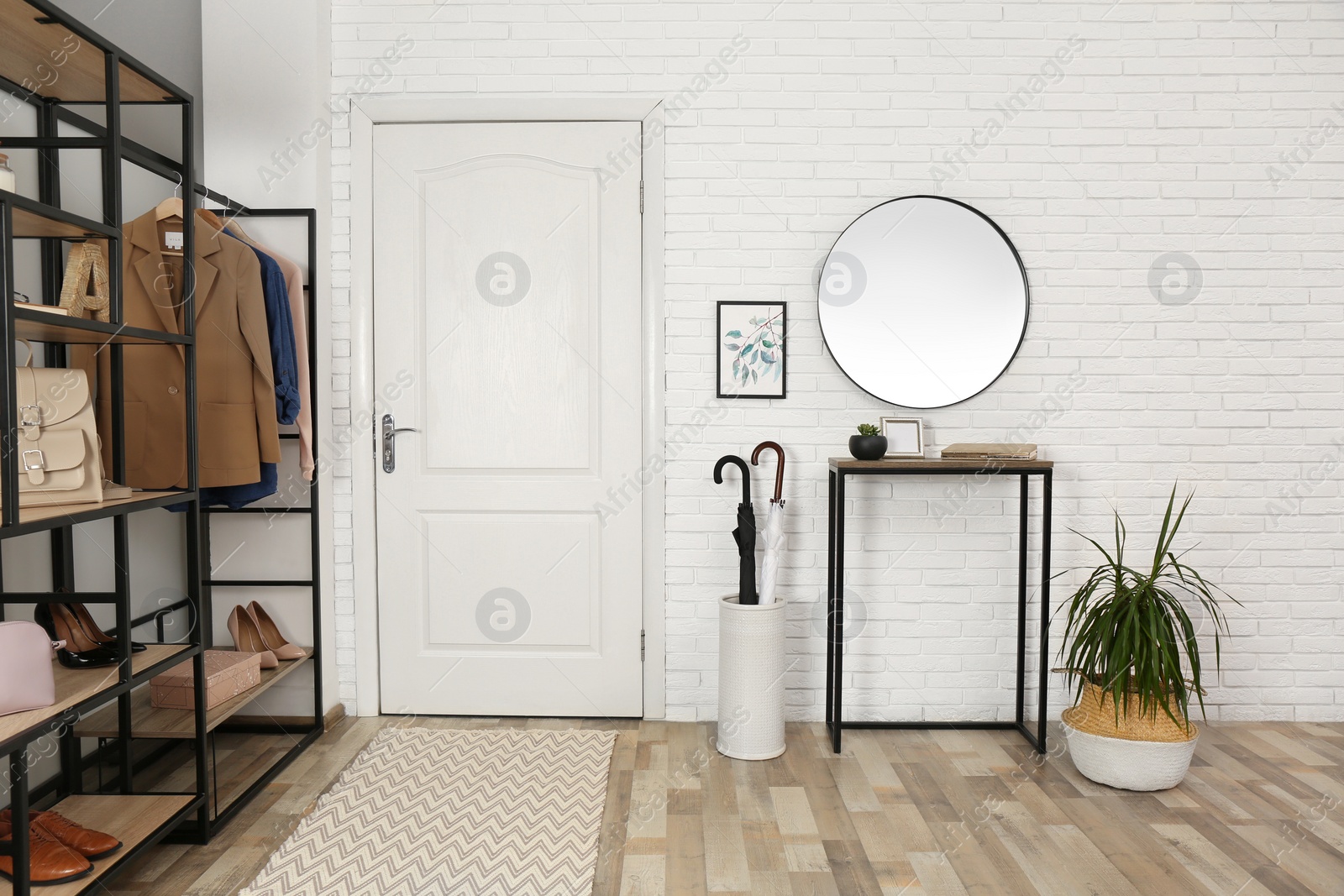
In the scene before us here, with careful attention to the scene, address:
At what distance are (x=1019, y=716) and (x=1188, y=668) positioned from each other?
682 mm

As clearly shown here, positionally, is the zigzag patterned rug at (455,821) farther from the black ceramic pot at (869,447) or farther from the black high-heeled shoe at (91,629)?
the black ceramic pot at (869,447)

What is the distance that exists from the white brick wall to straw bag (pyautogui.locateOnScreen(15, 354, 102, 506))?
116cm

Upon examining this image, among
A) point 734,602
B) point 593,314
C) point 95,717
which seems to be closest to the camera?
point 95,717

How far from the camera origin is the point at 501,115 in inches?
112

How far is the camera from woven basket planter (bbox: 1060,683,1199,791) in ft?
7.68

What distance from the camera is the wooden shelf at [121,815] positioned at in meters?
1.75

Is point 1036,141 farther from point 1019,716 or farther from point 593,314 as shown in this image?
point 1019,716

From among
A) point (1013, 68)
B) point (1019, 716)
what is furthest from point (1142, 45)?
point (1019, 716)

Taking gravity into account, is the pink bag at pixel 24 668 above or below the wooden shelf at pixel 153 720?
above

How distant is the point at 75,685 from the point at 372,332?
149 cm

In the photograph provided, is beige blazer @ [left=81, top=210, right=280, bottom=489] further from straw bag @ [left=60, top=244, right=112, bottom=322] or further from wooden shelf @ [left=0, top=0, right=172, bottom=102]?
wooden shelf @ [left=0, top=0, right=172, bottom=102]

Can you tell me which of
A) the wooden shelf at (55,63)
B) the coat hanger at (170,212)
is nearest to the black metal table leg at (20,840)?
the coat hanger at (170,212)

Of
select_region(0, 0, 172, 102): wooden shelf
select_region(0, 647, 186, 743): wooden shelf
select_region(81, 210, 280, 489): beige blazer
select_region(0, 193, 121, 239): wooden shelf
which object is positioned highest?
select_region(0, 0, 172, 102): wooden shelf

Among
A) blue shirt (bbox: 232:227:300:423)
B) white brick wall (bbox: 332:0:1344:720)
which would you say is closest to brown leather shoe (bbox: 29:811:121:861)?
blue shirt (bbox: 232:227:300:423)
